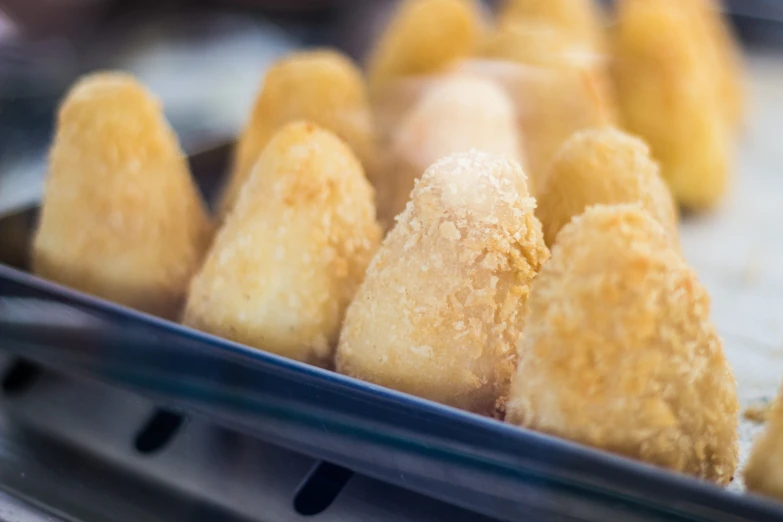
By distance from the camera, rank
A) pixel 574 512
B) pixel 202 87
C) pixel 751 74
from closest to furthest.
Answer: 1. pixel 574 512
2. pixel 202 87
3. pixel 751 74

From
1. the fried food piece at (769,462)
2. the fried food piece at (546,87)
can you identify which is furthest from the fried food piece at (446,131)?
the fried food piece at (769,462)

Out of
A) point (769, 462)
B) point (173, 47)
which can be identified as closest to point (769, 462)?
point (769, 462)

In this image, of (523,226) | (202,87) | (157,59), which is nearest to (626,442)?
(523,226)

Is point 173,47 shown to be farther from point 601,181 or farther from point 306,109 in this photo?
point 601,181

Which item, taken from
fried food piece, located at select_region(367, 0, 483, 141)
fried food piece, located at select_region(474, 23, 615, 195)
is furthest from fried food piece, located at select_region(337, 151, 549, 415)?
fried food piece, located at select_region(367, 0, 483, 141)

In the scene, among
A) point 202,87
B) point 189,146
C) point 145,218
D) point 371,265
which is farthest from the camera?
point 202,87

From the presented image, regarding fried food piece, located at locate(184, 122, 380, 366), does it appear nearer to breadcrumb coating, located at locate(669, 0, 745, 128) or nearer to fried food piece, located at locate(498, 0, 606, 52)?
fried food piece, located at locate(498, 0, 606, 52)

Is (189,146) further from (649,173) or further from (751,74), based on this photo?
(751,74)
